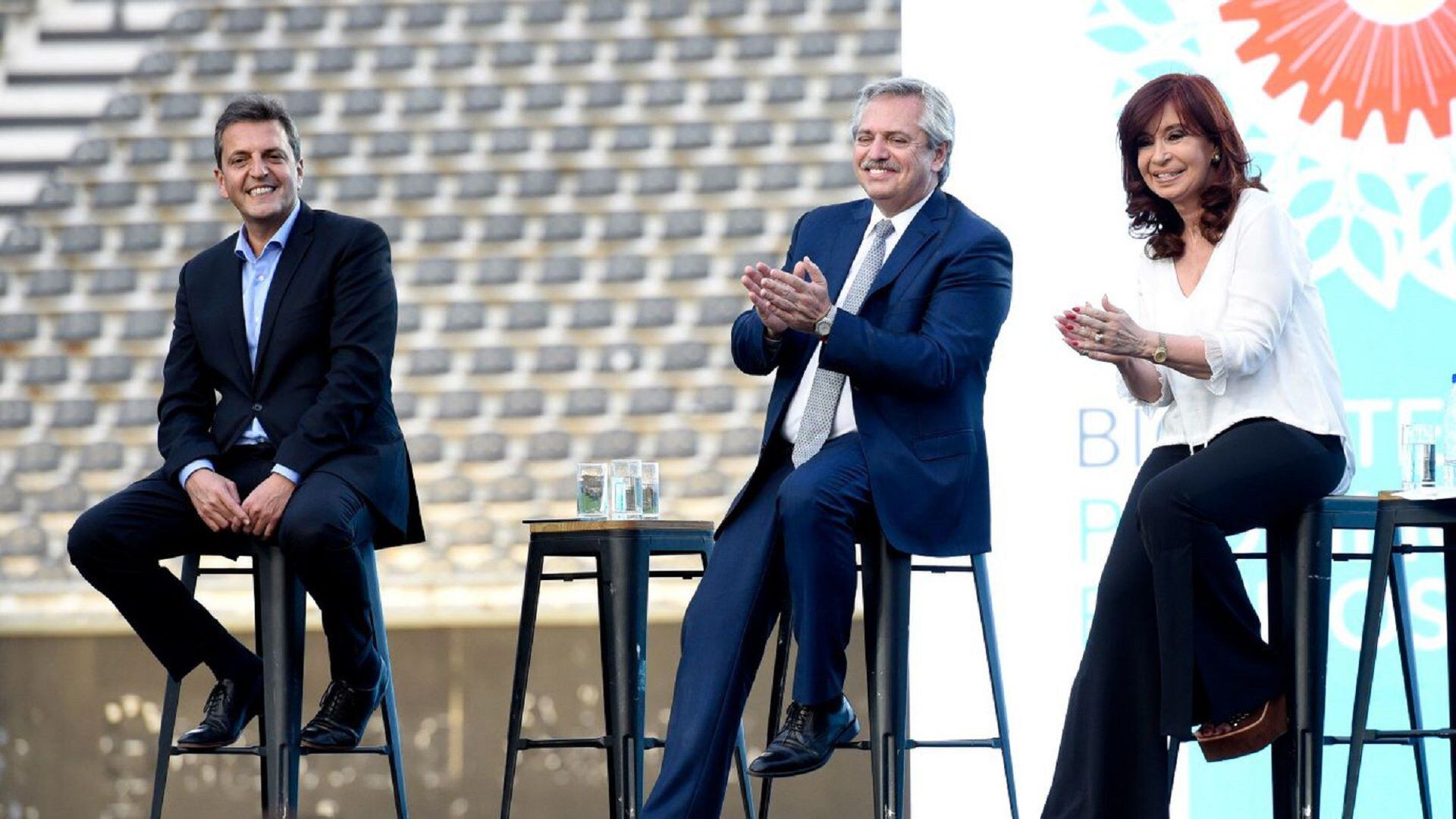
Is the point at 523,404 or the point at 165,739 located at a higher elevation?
the point at 523,404

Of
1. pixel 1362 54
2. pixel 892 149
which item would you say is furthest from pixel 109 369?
pixel 1362 54

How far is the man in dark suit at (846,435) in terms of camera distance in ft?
11.7

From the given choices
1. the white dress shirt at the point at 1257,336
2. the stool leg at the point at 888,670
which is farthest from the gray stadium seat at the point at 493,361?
the white dress shirt at the point at 1257,336

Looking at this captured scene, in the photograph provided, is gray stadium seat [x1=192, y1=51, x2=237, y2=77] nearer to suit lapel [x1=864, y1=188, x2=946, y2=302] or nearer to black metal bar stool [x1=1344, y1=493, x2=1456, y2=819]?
suit lapel [x1=864, y1=188, x2=946, y2=302]

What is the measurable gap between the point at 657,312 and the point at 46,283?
199 centimetres

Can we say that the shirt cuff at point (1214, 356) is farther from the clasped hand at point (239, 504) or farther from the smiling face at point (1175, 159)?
the clasped hand at point (239, 504)

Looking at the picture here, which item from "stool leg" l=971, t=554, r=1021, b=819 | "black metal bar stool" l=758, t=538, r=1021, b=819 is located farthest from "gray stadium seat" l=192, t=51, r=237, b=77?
"stool leg" l=971, t=554, r=1021, b=819

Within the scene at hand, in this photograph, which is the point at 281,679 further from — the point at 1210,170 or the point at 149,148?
the point at 149,148

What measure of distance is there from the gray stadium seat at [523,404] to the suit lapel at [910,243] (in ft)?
6.32

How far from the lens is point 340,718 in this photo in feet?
13.2

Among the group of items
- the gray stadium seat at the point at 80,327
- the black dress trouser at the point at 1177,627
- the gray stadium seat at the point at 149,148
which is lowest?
the black dress trouser at the point at 1177,627

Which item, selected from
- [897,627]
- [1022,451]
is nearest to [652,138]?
[1022,451]

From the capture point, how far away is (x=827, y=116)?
5570 millimetres

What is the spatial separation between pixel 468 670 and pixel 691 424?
40.6 inches
